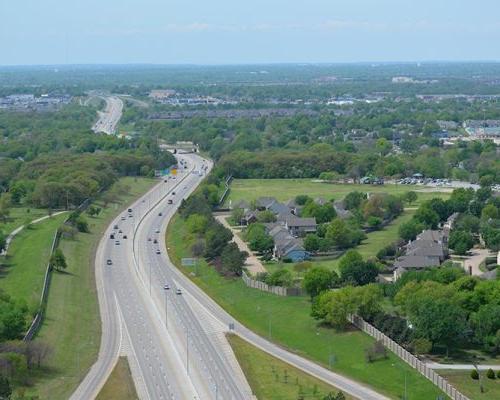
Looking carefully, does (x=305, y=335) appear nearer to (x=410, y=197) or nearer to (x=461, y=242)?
(x=461, y=242)

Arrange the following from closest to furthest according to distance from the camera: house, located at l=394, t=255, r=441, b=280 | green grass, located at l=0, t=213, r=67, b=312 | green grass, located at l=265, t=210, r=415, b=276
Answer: green grass, located at l=0, t=213, r=67, b=312
house, located at l=394, t=255, r=441, b=280
green grass, located at l=265, t=210, r=415, b=276

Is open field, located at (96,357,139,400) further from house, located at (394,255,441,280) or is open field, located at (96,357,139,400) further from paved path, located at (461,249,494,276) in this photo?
paved path, located at (461,249,494,276)

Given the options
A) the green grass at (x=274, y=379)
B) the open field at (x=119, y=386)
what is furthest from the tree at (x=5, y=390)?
the green grass at (x=274, y=379)

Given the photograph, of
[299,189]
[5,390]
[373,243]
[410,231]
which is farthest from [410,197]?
[5,390]

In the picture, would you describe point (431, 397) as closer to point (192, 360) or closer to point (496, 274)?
point (192, 360)

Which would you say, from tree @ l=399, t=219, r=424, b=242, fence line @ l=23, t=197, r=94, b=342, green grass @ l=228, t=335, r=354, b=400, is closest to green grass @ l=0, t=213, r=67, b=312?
fence line @ l=23, t=197, r=94, b=342
